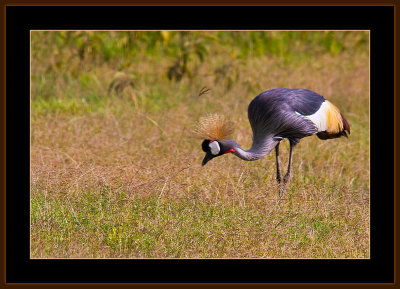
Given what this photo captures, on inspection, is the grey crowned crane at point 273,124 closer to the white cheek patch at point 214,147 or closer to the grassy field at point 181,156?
the white cheek patch at point 214,147

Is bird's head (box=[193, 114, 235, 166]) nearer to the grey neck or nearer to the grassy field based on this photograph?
the grey neck

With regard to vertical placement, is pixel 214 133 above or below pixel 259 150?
above

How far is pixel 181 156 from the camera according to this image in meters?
5.18

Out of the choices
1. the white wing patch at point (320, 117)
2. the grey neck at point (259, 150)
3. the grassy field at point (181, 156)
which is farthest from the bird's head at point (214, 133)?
the white wing patch at point (320, 117)

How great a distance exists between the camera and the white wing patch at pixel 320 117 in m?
4.67

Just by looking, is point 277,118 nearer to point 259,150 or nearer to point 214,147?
point 259,150

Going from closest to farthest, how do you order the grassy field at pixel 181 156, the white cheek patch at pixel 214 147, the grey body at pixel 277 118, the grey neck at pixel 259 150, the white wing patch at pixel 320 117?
the grassy field at pixel 181 156 < the white cheek patch at pixel 214 147 < the grey neck at pixel 259 150 < the grey body at pixel 277 118 < the white wing patch at pixel 320 117

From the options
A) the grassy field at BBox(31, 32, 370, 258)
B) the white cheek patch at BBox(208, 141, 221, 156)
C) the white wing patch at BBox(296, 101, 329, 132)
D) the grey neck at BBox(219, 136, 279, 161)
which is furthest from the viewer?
the white wing patch at BBox(296, 101, 329, 132)

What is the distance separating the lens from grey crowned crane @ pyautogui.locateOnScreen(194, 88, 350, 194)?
4242mm

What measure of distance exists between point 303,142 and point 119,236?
2630 mm

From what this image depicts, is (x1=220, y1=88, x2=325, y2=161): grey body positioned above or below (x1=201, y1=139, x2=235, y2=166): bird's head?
above

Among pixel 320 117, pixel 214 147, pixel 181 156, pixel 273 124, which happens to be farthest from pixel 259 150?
pixel 181 156

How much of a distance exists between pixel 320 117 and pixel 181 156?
4.19 ft

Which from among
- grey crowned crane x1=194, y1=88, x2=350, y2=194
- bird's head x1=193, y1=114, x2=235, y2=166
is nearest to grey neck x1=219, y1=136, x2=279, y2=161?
grey crowned crane x1=194, y1=88, x2=350, y2=194
